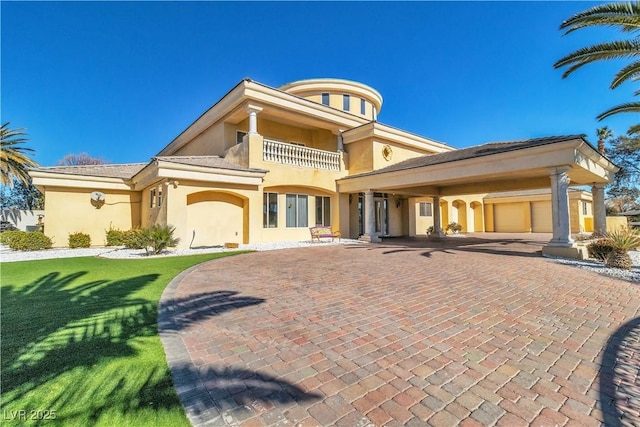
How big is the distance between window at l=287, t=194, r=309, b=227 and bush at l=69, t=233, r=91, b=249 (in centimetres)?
1050

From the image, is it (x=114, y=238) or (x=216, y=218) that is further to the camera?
(x=114, y=238)

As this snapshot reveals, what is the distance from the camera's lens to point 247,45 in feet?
57.1

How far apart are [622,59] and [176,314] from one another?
14.0 metres

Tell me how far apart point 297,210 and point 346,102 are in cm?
1243

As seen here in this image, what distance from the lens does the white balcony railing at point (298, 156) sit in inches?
655

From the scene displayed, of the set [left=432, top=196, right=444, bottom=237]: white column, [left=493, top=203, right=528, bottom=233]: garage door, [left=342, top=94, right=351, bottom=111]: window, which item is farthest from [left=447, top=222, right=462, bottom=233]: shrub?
[left=342, top=94, right=351, bottom=111]: window

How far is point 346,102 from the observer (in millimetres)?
25172

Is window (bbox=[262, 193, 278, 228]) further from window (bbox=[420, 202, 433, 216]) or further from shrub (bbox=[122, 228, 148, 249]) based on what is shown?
window (bbox=[420, 202, 433, 216])

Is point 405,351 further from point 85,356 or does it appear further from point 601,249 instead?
point 601,249

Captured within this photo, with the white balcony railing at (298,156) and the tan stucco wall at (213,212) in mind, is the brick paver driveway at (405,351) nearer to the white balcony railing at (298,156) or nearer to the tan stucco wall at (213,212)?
the tan stucco wall at (213,212)

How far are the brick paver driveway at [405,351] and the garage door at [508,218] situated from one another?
2513cm

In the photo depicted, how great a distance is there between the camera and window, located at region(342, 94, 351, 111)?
82.0 feet

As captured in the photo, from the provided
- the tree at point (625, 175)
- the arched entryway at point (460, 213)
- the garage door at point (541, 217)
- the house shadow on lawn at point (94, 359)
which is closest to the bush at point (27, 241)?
the house shadow on lawn at point (94, 359)

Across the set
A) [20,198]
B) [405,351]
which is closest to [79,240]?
[405,351]
